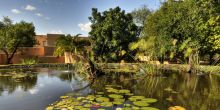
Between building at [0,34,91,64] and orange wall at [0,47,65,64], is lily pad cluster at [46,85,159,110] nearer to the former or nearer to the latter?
building at [0,34,91,64]

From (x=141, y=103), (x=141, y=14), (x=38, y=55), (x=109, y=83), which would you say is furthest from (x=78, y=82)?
(x=141, y=14)

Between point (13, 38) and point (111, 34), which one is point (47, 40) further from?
point (111, 34)

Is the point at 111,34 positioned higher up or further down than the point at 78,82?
higher up

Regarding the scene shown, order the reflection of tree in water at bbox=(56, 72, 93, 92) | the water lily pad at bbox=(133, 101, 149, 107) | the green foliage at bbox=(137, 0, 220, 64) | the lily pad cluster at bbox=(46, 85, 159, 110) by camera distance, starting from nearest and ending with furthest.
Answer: the lily pad cluster at bbox=(46, 85, 159, 110) → the water lily pad at bbox=(133, 101, 149, 107) → the reflection of tree in water at bbox=(56, 72, 93, 92) → the green foliage at bbox=(137, 0, 220, 64)

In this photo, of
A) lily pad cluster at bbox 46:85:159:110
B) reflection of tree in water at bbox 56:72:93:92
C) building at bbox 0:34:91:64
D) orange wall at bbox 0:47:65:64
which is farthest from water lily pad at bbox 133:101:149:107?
orange wall at bbox 0:47:65:64

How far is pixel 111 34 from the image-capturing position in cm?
2408

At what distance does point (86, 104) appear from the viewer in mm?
7504

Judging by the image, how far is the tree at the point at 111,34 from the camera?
23609mm

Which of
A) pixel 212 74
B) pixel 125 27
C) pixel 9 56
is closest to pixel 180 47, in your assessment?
pixel 212 74

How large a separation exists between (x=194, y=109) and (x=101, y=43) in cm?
1758

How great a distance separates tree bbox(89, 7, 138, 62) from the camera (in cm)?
2361

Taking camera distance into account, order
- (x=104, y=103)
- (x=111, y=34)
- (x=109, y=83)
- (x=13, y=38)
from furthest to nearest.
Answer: (x=13, y=38), (x=111, y=34), (x=109, y=83), (x=104, y=103)

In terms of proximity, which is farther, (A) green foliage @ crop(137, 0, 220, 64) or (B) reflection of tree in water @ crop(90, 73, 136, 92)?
(A) green foliage @ crop(137, 0, 220, 64)

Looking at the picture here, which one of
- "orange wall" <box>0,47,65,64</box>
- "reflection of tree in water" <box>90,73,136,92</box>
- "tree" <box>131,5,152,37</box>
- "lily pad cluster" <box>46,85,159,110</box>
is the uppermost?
"tree" <box>131,5,152,37</box>
